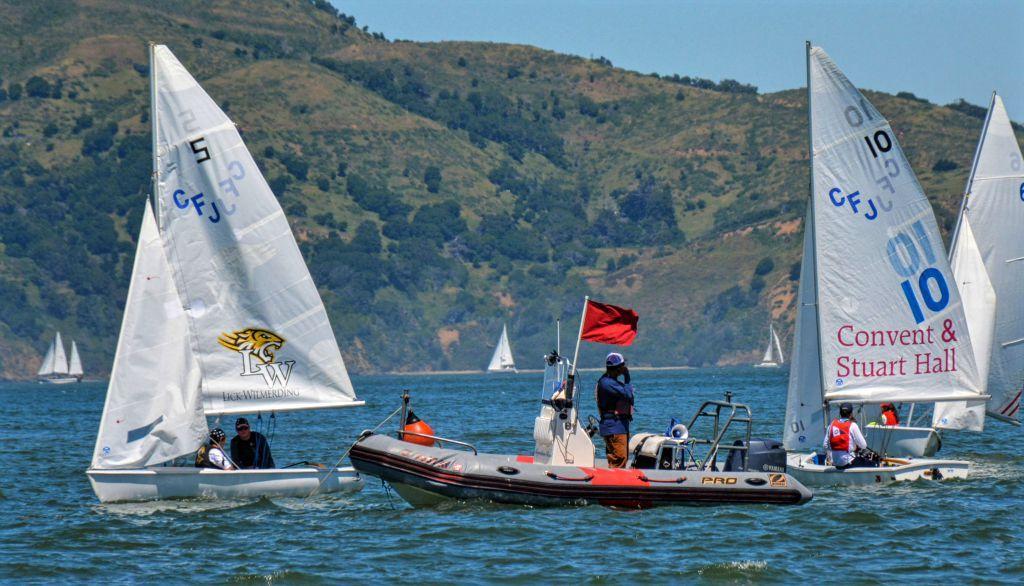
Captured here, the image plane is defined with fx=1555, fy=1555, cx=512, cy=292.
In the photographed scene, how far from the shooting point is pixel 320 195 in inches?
7849

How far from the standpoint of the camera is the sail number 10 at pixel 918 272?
2450 centimetres

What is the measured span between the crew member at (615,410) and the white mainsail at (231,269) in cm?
468

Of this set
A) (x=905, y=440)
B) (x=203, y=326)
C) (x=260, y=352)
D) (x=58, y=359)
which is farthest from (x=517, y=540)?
(x=58, y=359)

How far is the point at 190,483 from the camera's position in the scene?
2275cm

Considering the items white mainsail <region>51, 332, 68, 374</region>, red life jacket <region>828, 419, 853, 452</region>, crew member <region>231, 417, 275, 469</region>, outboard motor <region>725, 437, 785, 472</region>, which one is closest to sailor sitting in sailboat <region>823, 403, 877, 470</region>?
red life jacket <region>828, 419, 853, 452</region>

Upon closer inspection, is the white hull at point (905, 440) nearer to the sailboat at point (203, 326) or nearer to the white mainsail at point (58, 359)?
the sailboat at point (203, 326)

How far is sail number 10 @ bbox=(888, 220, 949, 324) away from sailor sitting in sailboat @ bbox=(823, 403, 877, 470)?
2.12 meters

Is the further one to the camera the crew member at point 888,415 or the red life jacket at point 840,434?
the crew member at point 888,415

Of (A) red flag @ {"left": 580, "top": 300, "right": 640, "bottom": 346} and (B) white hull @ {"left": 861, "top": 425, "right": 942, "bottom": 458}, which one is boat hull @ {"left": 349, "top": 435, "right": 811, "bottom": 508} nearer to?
(A) red flag @ {"left": 580, "top": 300, "right": 640, "bottom": 346}

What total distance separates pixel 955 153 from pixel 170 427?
17899 centimetres

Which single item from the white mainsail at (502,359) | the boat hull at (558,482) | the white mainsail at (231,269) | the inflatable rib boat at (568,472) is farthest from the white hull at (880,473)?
the white mainsail at (502,359)

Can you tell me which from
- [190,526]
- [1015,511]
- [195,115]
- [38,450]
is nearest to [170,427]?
[190,526]

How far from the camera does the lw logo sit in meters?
23.9

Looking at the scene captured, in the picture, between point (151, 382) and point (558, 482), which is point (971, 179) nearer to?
point (558, 482)
